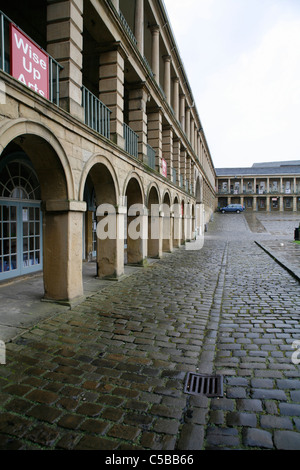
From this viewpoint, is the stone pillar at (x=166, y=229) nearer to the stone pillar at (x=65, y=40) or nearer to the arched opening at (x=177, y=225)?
the arched opening at (x=177, y=225)

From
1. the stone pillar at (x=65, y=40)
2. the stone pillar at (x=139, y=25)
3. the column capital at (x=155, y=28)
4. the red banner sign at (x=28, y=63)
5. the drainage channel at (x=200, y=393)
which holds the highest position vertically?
the column capital at (x=155, y=28)

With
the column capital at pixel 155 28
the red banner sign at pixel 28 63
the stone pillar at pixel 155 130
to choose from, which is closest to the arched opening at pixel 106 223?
the red banner sign at pixel 28 63

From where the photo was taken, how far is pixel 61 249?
613cm

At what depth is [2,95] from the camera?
4281 millimetres

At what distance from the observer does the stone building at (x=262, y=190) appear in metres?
64.4

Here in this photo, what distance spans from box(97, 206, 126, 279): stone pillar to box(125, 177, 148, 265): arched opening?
2.35 metres

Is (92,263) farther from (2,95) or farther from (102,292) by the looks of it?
(2,95)

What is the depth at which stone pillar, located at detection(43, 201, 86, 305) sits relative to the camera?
20.0ft

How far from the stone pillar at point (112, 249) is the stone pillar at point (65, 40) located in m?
3.22

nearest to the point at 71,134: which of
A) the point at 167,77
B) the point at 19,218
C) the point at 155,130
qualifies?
the point at 19,218

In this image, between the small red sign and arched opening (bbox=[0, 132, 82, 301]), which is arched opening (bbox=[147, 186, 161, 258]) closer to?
the small red sign

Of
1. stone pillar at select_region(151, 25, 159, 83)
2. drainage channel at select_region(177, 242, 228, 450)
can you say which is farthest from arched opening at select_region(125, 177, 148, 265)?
drainage channel at select_region(177, 242, 228, 450)

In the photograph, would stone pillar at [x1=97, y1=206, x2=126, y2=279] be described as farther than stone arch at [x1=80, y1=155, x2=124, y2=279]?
Yes
